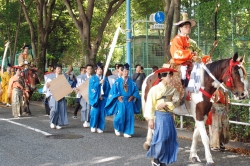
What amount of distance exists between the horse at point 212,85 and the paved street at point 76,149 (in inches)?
22.3

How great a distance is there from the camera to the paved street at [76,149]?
25.8ft

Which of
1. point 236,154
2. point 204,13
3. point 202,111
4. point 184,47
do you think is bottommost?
point 236,154

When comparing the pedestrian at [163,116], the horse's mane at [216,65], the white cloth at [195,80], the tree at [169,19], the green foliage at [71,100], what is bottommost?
the green foliage at [71,100]

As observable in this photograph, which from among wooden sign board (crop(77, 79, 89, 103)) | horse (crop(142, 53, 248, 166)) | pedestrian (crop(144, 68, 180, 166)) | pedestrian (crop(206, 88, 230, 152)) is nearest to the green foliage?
wooden sign board (crop(77, 79, 89, 103))

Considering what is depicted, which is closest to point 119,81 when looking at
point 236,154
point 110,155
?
point 110,155

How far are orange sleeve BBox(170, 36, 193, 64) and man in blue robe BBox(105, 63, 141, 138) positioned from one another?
2.82 meters

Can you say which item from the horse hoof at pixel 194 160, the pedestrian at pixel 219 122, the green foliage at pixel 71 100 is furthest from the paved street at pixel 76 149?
the green foliage at pixel 71 100

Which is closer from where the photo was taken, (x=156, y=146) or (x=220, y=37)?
(x=156, y=146)

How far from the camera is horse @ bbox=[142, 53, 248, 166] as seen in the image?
7.50m

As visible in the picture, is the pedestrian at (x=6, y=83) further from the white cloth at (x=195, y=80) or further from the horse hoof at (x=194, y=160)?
the horse hoof at (x=194, y=160)

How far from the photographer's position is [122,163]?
25.5ft

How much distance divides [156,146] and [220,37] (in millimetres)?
7423

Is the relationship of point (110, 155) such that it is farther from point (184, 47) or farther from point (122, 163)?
point (184, 47)

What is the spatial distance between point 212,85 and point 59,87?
19.4ft
